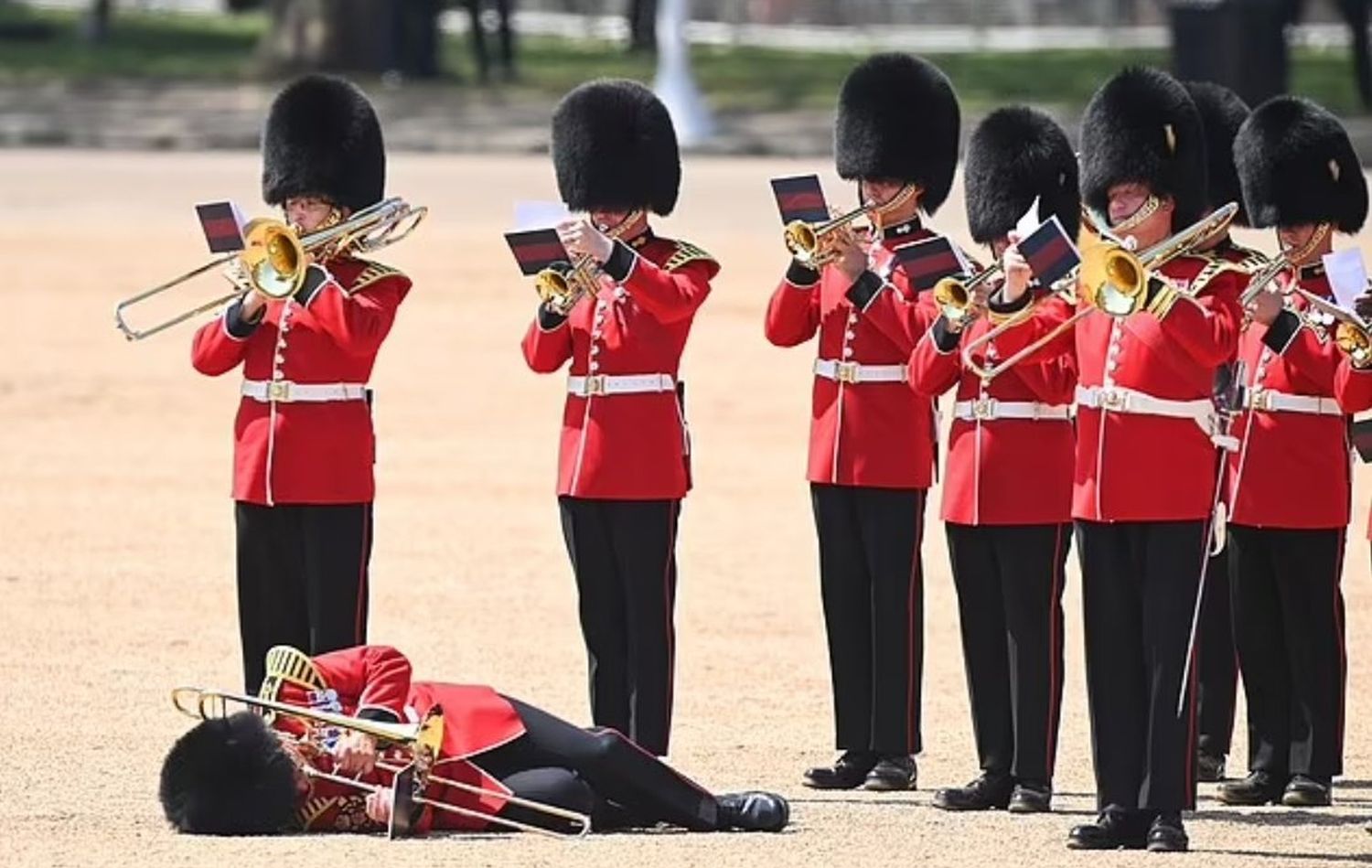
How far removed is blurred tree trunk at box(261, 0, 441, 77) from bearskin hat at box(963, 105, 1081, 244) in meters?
17.2

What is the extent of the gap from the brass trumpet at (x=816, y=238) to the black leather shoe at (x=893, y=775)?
103 cm

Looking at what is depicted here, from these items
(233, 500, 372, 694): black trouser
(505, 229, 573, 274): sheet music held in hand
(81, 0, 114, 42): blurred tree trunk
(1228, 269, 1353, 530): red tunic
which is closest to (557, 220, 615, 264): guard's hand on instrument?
(505, 229, 573, 274): sheet music held in hand

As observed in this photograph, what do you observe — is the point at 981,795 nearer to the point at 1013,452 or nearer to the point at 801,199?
the point at 1013,452

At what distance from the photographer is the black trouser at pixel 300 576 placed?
717cm

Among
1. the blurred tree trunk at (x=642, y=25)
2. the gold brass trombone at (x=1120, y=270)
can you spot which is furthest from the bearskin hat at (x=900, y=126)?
the blurred tree trunk at (x=642, y=25)

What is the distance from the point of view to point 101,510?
11.0m

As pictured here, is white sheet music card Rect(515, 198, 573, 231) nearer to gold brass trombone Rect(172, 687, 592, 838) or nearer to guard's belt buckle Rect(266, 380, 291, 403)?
guard's belt buckle Rect(266, 380, 291, 403)

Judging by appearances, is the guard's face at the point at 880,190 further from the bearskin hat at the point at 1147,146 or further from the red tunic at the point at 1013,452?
the bearskin hat at the point at 1147,146

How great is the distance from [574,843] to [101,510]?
5.05 meters

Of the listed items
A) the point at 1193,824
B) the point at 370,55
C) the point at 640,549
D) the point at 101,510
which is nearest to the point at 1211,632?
the point at 1193,824

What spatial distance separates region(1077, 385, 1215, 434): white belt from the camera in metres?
6.48

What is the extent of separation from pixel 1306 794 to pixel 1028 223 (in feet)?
4.31

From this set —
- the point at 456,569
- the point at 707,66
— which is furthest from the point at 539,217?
the point at 707,66

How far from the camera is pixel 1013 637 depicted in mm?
7012
